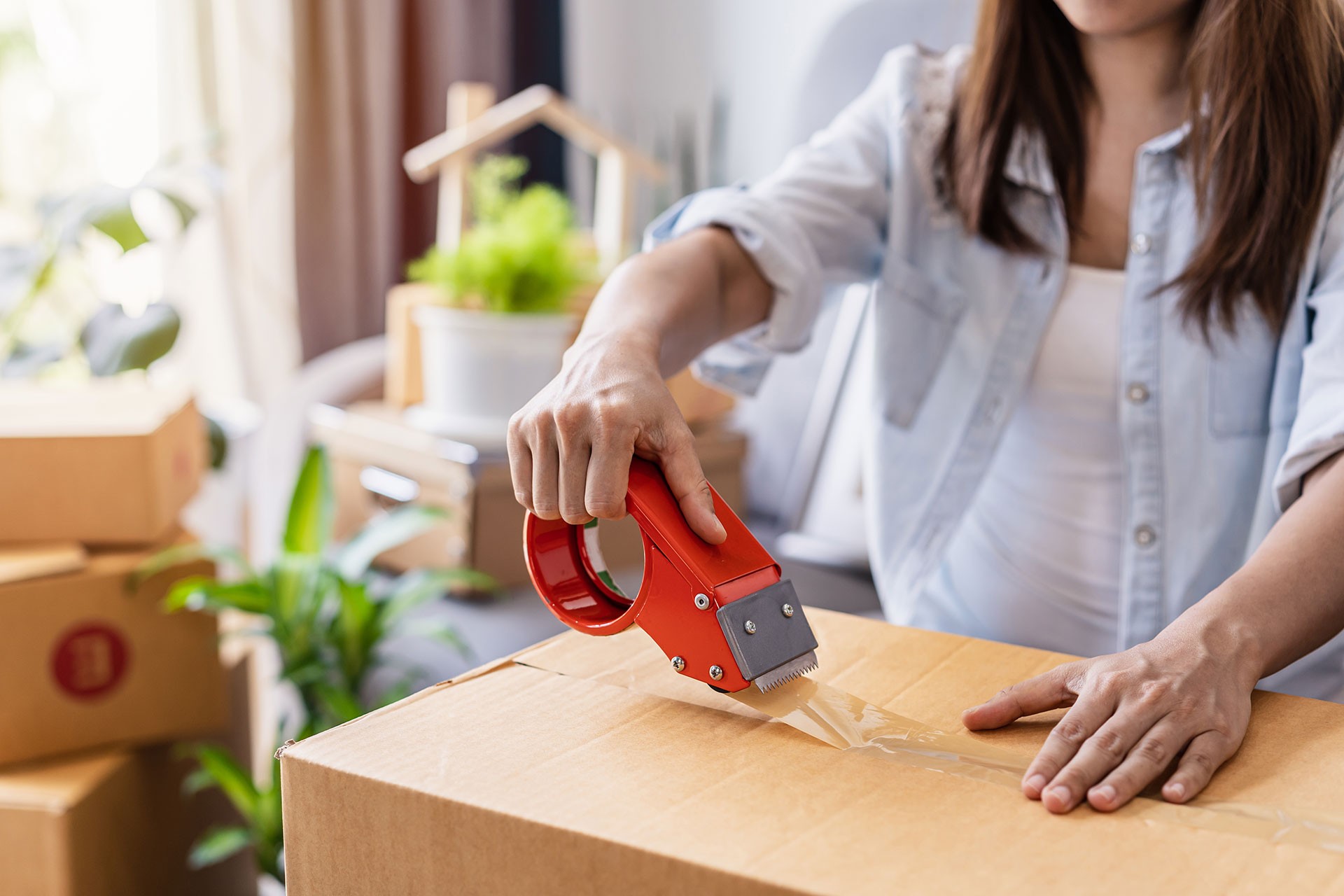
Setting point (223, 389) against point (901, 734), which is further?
point (223, 389)

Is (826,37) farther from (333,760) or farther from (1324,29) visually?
(333,760)

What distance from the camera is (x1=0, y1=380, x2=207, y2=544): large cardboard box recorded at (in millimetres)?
1122

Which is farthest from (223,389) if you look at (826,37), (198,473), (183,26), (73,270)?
(826,37)

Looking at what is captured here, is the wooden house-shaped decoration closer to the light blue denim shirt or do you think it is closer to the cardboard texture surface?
the cardboard texture surface

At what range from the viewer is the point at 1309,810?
48 cm

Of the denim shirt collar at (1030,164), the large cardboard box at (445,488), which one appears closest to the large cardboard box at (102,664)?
the large cardboard box at (445,488)

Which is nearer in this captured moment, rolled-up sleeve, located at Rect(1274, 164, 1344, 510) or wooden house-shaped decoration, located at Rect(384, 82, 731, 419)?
rolled-up sleeve, located at Rect(1274, 164, 1344, 510)

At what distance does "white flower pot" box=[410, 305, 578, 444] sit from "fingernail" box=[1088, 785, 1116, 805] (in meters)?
1.07

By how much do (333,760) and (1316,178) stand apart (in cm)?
75

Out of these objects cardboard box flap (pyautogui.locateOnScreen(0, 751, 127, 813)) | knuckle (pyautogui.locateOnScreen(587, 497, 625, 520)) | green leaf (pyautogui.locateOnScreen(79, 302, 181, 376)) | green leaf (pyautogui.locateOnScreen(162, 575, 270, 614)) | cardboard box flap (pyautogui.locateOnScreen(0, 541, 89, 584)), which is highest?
knuckle (pyautogui.locateOnScreen(587, 497, 625, 520))

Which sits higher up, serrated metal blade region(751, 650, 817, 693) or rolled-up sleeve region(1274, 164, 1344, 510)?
rolled-up sleeve region(1274, 164, 1344, 510)

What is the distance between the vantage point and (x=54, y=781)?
1087mm

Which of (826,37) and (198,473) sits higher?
(826,37)

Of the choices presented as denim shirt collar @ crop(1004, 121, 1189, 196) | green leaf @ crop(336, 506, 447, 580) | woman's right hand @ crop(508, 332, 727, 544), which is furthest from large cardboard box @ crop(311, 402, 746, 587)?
woman's right hand @ crop(508, 332, 727, 544)
